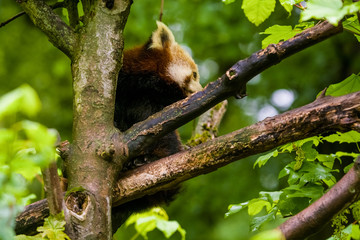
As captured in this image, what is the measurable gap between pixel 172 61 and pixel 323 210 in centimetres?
258

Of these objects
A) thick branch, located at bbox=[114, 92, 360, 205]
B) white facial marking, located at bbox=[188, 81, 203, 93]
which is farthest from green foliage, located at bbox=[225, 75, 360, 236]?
white facial marking, located at bbox=[188, 81, 203, 93]

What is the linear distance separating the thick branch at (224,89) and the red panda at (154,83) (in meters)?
0.57

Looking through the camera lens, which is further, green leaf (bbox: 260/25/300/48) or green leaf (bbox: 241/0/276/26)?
green leaf (bbox: 241/0/276/26)

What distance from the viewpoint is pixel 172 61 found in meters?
4.11

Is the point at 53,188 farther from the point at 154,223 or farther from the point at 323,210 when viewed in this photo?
the point at 154,223

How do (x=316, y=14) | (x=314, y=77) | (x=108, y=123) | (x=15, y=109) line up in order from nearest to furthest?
(x=15, y=109)
(x=316, y=14)
(x=108, y=123)
(x=314, y=77)

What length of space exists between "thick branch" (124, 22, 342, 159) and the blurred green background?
4.48 metres

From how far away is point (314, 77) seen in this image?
23.5 ft

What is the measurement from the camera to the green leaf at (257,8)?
2689 mm

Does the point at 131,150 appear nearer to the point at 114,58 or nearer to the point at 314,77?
the point at 114,58

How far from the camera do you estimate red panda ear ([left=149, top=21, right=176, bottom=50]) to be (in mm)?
4016

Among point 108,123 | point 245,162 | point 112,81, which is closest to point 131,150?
point 108,123

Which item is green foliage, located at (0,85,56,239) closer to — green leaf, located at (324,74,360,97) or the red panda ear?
green leaf, located at (324,74,360,97)

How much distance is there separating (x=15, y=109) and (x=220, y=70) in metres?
7.53
